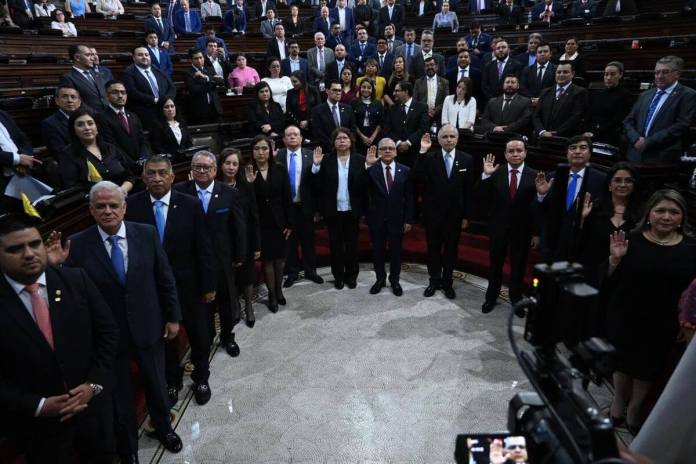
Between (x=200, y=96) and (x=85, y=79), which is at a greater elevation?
(x=85, y=79)

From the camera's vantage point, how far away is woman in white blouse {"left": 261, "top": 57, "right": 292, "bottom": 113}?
5918 millimetres

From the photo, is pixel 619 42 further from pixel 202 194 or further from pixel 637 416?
pixel 202 194

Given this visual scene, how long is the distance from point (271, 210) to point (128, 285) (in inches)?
72.0

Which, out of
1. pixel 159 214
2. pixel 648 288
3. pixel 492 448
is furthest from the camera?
pixel 159 214

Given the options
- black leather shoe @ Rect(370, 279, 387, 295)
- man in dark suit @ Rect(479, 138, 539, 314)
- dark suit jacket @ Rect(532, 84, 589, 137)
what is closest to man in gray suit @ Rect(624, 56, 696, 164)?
dark suit jacket @ Rect(532, 84, 589, 137)

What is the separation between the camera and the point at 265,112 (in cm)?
551

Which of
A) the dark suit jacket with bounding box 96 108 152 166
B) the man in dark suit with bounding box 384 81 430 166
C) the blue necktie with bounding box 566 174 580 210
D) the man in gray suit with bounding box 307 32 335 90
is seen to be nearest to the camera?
the blue necktie with bounding box 566 174 580 210

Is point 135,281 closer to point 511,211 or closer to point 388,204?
point 388,204

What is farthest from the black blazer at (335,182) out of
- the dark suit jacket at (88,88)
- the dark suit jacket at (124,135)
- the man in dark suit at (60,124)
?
the dark suit jacket at (88,88)

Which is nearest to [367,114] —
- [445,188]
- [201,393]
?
[445,188]

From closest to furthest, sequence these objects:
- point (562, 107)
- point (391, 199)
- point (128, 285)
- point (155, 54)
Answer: point (128, 285)
point (391, 199)
point (562, 107)
point (155, 54)

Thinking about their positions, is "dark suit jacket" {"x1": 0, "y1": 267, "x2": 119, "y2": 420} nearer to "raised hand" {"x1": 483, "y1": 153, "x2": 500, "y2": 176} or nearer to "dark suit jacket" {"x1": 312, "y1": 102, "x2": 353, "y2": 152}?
"raised hand" {"x1": 483, "y1": 153, "x2": 500, "y2": 176}

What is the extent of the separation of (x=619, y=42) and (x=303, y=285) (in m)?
5.57

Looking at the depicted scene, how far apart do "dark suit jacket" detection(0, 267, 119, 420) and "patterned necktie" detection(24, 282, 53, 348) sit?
0.02m
